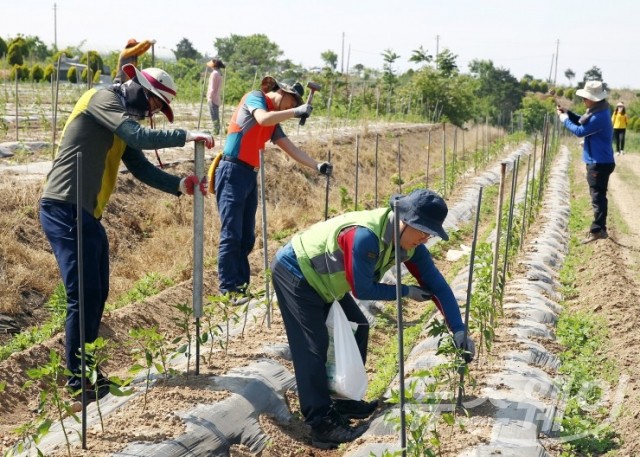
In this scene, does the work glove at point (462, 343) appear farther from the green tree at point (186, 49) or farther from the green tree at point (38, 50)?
the green tree at point (186, 49)

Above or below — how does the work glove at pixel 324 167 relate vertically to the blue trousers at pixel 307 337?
above

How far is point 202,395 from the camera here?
3883 millimetres

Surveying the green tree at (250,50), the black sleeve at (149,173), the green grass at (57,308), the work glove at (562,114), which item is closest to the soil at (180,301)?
the green grass at (57,308)

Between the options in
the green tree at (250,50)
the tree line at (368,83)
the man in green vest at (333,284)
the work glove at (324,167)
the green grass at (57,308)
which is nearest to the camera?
the man in green vest at (333,284)

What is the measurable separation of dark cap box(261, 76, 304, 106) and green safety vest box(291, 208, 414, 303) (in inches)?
61.5

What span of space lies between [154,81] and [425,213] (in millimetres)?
1448

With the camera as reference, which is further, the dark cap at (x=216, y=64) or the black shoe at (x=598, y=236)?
the dark cap at (x=216, y=64)

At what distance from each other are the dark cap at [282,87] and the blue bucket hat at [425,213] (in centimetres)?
193

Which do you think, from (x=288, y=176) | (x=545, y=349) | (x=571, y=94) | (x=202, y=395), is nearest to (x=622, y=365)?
(x=545, y=349)

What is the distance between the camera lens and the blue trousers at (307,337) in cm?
382

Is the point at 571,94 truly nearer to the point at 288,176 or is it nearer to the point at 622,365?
the point at 288,176

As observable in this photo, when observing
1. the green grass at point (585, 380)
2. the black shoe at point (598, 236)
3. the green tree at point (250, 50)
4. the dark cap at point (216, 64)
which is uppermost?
the green tree at point (250, 50)

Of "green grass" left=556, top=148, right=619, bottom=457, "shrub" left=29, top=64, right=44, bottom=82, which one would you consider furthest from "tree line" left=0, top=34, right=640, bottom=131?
"green grass" left=556, top=148, right=619, bottom=457

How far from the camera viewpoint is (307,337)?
385 centimetres
